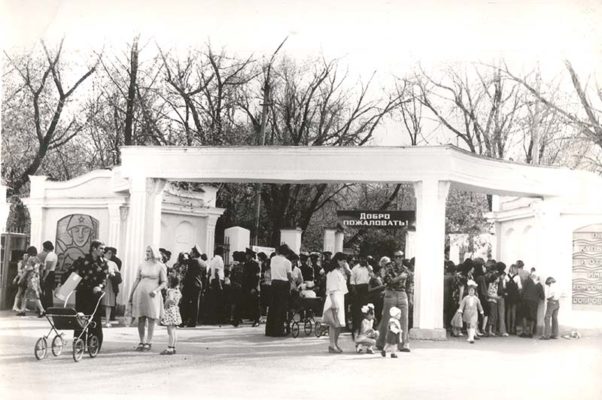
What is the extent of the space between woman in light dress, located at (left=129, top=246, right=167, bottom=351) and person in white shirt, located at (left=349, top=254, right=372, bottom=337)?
3.97m

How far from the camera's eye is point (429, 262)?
14.9 m

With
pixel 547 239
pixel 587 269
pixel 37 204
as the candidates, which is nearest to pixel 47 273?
pixel 37 204

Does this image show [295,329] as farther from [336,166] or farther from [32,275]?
[32,275]

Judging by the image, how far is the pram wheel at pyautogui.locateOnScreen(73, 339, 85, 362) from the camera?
34.9ft

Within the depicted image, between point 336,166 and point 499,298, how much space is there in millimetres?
4501

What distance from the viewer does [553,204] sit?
1712cm

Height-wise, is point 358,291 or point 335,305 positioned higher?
point 358,291

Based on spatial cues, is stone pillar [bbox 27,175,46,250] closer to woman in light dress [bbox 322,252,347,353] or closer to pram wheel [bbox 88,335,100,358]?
pram wheel [bbox 88,335,100,358]

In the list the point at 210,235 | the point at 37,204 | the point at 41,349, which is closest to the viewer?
the point at 41,349

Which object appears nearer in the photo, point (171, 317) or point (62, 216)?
point (171, 317)

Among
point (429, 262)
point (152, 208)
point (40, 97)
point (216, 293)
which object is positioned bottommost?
point (216, 293)

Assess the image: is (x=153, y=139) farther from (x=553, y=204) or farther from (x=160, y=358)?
(x=160, y=358)

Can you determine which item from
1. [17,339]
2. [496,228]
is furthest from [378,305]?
[496,228]

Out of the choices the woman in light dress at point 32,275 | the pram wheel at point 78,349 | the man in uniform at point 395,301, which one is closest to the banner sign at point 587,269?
the man in uniform at point 395,301
